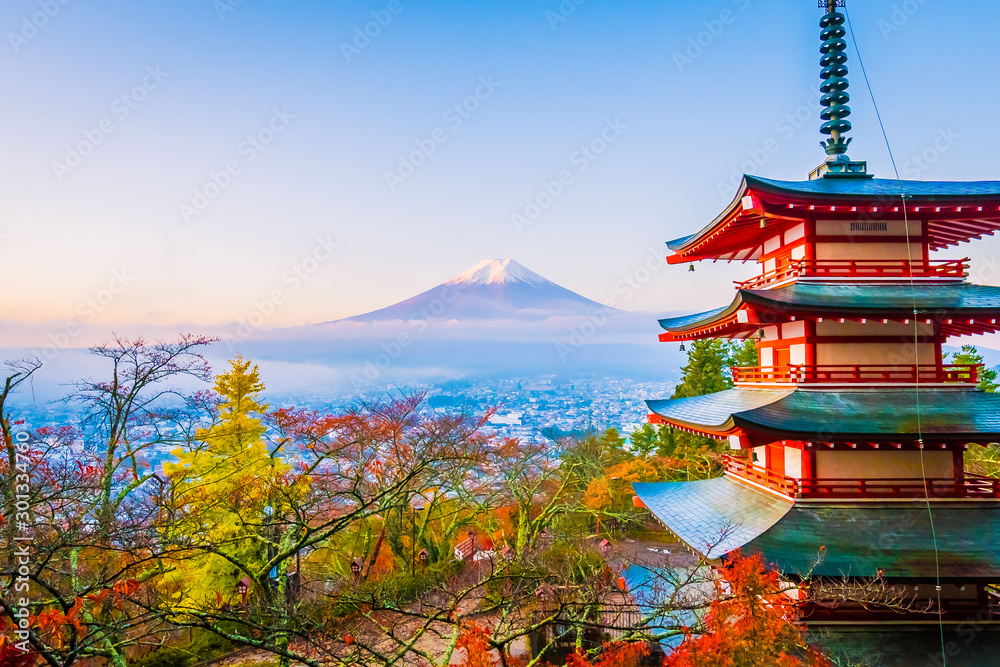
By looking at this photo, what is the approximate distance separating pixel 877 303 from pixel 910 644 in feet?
15.2

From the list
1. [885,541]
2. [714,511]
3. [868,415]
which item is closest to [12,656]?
[714,511]

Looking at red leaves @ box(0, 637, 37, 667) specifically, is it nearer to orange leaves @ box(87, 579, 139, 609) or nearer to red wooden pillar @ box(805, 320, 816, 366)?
orange leaves @ box(87, 579, 139, 609)

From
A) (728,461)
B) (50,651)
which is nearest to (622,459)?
(728,461)

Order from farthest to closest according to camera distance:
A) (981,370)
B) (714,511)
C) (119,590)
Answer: (981,370)
(714,511)
(119,590)

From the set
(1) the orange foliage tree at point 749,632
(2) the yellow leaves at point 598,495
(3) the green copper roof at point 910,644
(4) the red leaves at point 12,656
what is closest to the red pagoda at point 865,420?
(3) the green copper roof at point 910,644

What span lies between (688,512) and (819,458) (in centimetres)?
228

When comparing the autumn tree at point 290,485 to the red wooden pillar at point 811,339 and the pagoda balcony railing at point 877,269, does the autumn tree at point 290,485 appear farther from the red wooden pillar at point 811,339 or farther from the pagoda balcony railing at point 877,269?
the pagoda balcony railing at point 877,269

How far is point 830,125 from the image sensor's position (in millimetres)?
9359

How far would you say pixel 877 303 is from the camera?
298 inches

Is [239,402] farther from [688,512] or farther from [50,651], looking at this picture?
[688,512]

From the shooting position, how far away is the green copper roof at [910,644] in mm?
6574

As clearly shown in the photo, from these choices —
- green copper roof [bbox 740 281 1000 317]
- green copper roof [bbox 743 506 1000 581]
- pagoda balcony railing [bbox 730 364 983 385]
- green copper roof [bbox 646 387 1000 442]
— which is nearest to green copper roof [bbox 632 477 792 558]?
green copper roof [bbox 743 506 1000 581]

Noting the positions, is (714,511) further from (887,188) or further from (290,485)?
(290,485)

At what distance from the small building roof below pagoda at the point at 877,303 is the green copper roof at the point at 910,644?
422 centimetres
